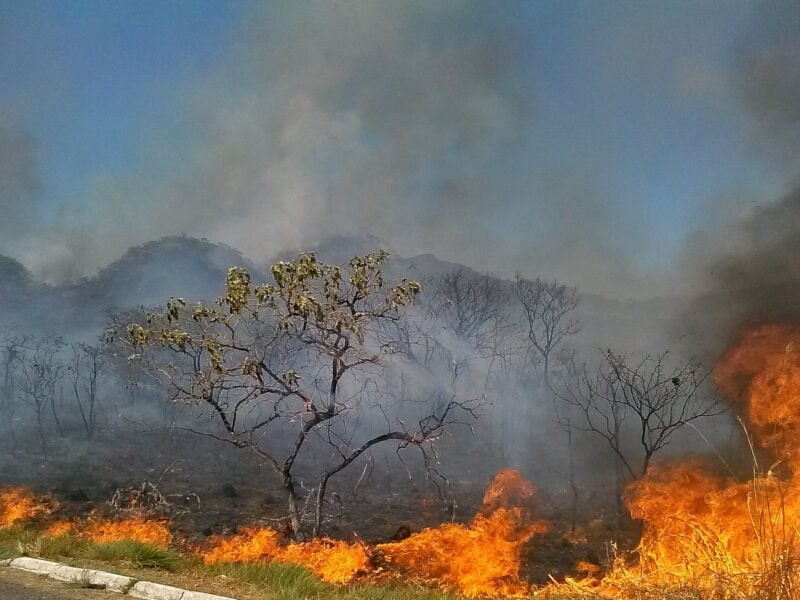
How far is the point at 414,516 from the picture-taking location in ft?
58.5

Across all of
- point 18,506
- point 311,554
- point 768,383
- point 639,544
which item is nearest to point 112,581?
point 311,554

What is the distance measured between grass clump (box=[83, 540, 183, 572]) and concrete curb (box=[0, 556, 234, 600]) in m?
0.74

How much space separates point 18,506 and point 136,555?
10452 millimetres

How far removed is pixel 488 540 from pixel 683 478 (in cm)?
715

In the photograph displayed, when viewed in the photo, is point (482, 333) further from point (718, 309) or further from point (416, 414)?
point (718, 309)

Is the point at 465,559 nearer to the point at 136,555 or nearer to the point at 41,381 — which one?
the point at 136,555

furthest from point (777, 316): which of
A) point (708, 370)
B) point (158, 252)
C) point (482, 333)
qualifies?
point (158, 252)

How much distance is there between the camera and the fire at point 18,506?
47.8ft

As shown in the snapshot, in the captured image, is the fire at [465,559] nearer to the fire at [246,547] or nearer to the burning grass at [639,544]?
the burning grass at [639,544]

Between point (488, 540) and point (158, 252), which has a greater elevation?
point (158, 252)

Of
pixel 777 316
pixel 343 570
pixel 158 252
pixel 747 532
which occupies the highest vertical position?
pixel 158 252

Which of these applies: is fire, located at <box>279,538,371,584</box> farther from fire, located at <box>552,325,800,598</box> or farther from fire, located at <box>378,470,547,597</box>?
fire, located at <box>552,325,800,598</box>

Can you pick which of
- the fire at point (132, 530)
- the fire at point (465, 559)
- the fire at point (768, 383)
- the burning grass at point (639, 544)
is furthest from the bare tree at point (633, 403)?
the fire at point (132, 530)

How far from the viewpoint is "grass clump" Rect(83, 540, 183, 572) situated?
27.5ft
